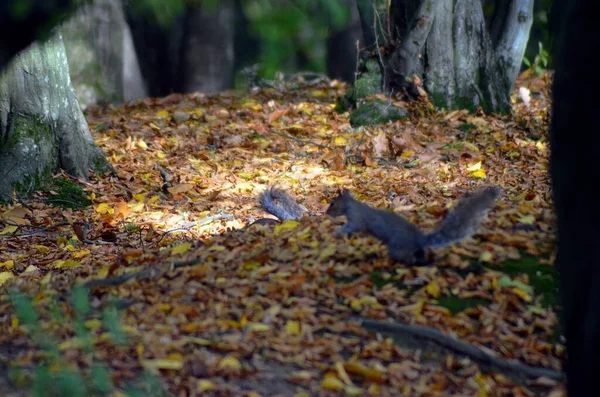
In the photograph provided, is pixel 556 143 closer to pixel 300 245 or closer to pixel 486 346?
pixel 486 346

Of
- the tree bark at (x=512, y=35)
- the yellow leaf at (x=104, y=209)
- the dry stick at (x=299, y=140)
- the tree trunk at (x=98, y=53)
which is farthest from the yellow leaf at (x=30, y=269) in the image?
the tree trunk at (x=98, y=53)

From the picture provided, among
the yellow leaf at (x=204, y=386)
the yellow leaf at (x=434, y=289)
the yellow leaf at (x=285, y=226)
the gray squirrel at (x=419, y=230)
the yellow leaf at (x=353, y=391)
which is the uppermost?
the gray squirrel at (x=419, y=230)

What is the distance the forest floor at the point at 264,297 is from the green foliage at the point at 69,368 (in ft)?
0.04

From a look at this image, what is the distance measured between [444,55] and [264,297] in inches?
230

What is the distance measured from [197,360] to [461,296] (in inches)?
52.0

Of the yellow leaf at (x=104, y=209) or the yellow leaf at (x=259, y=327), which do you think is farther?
the yellow leaf at (x=104, y=209)

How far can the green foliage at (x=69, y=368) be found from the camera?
2613 millimetres

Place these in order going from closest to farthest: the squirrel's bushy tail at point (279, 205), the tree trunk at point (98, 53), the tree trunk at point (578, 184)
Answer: the tree trunk at point (578, 184) → the squirrel's bushy tail at point (279, 205) → the tree trunk at point (98, 53)

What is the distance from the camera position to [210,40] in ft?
44.3

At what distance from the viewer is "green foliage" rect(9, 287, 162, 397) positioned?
2613 mm

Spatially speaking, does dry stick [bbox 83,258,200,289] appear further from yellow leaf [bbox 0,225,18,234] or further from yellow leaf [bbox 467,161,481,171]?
yellow leaf [bbox 467,161,481,171]

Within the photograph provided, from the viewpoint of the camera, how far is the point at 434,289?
13.1ft

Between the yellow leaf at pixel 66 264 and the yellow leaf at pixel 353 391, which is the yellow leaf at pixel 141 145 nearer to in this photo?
the yellow leaf at pixel 66 264

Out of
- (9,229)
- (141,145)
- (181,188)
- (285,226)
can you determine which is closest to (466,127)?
(181,188)
